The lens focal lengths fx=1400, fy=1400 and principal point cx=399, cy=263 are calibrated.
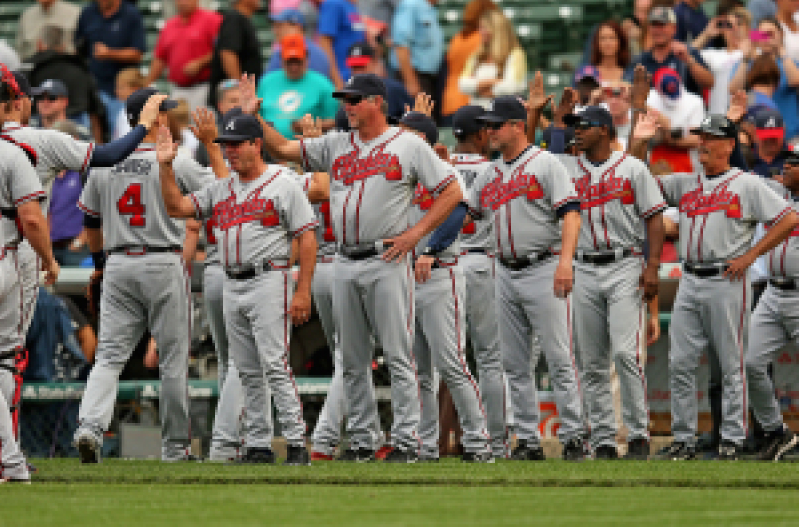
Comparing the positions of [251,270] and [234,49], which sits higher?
[234,49]

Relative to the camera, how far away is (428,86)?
49.0 feet

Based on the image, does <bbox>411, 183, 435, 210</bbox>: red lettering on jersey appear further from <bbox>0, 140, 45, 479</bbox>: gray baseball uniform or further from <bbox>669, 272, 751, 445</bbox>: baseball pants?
<bbox>0, 140, 45, 479</bbox>: gray baseball uniform

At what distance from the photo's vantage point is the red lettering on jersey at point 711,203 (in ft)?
29.6

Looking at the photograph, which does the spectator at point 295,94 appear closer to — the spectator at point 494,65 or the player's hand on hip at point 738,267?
the spectator at point 494,65

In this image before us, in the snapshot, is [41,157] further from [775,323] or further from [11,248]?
[775,323]

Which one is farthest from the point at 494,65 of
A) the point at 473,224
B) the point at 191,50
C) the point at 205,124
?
the point at 205,124

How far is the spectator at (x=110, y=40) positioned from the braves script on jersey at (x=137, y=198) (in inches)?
255

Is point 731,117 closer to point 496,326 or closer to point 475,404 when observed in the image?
point 496,326

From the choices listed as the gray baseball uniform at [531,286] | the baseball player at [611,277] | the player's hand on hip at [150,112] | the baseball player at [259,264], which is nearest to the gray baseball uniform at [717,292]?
the baseball player at [611,277]

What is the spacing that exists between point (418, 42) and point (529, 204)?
657 cm

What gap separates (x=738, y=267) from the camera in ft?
29.3

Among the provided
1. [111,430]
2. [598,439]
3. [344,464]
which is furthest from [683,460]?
[111,430]

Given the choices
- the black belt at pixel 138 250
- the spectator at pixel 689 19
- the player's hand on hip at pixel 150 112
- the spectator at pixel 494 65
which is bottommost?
the black belt at pixel 138 250

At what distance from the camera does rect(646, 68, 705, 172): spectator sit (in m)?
12.3
